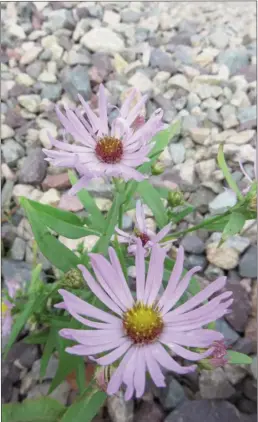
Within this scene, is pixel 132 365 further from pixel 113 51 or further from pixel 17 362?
pixel 113 51

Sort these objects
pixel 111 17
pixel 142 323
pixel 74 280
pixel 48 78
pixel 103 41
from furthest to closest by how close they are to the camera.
→ pixel 111 17 → pixel 103 41 → pixel 48 78 → pixel 74 280 → pixel 142 323

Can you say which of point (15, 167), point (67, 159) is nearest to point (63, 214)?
point (67, 159)

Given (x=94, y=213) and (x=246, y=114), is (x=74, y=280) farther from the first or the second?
(x=246, y=114)

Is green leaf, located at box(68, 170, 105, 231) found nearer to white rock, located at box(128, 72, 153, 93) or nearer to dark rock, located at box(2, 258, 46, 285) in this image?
dark rock, located at box(2, 258, 46, 285)

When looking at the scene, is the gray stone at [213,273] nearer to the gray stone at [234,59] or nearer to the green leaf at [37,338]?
the green leaf at [37,338]

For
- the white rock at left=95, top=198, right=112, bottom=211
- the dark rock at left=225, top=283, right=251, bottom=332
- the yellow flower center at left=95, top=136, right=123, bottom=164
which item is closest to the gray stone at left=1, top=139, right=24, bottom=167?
the white rock at left=95, top=198, right=112, bottom=211

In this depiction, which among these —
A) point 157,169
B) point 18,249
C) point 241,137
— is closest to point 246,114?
point 241,137
